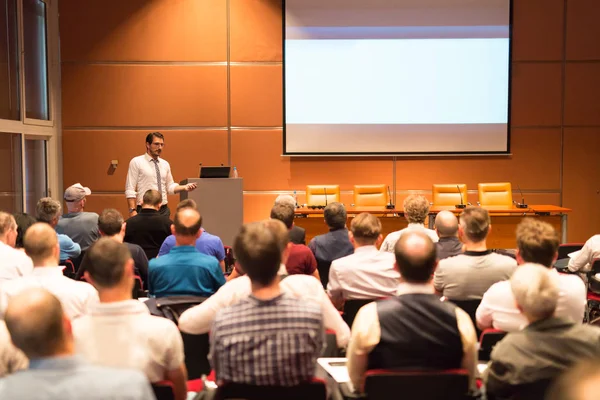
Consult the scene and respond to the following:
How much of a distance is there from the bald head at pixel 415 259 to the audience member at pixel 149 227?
3243 millimetres

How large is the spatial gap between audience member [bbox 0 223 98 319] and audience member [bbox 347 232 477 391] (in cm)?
129

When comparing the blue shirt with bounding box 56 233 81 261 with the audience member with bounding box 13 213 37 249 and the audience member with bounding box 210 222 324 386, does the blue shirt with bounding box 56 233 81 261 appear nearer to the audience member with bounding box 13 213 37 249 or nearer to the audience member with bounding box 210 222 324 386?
the audience member with bounding box 13 213 37 249

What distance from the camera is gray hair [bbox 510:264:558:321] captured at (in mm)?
2166

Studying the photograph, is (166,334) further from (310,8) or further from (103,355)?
(310,8)

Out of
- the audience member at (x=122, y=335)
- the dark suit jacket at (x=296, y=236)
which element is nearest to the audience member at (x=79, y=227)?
the dark suit jacket at (x=296, y=236)

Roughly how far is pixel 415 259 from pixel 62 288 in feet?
5.33

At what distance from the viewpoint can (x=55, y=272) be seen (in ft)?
9.87

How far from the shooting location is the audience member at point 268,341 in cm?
210

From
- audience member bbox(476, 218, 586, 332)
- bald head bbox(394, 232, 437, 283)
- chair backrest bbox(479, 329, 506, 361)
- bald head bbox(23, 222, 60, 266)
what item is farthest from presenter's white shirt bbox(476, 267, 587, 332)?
bald head bbox(23, 222, 60, 266)

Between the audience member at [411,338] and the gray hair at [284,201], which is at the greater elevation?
the gray hair at [284,201]

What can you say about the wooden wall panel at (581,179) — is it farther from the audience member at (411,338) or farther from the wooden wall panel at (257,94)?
the audience member at (411,338)

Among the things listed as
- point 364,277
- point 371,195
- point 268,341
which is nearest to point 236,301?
point 268,341

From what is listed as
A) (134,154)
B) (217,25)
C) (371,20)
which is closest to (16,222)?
(134,154)

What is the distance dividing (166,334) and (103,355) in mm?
217
